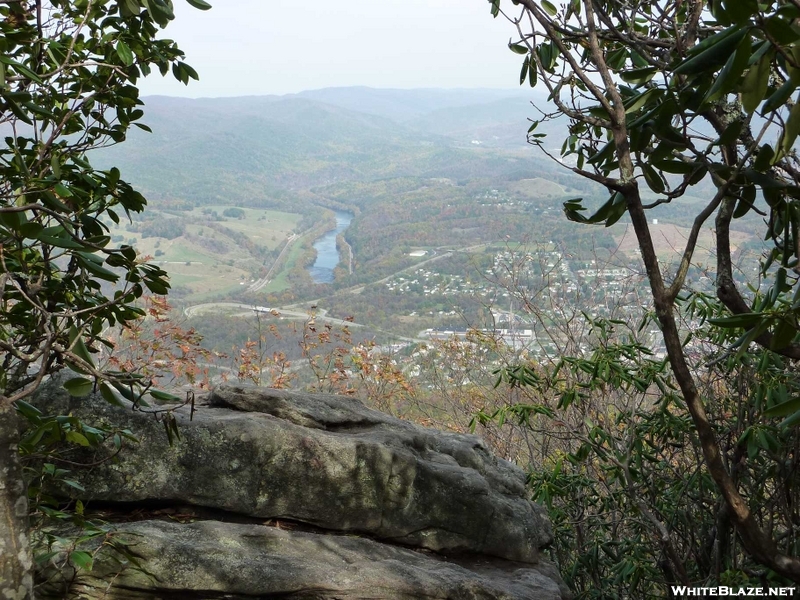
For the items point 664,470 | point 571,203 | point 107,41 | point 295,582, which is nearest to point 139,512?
point 295,582

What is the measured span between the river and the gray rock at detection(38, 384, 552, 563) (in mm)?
26986

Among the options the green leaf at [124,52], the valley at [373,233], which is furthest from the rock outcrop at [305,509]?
→ the valley at [373,233]

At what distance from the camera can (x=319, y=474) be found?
3.87 m

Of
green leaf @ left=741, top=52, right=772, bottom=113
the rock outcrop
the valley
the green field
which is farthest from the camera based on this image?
the green field

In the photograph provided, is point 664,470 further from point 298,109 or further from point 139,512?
point 298,109

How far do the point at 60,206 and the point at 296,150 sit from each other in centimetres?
9273

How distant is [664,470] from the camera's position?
5.09 m

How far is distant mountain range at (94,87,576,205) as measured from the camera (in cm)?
6394

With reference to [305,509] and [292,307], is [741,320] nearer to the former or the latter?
[305,509]

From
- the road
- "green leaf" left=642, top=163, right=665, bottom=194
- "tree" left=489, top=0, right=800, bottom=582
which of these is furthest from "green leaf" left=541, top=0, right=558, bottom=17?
the road

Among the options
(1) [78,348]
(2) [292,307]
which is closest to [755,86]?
(1) [78,348]

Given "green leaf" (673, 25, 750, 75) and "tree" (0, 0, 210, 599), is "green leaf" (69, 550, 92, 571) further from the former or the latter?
"green leaf" (673, 25, 750, 75)

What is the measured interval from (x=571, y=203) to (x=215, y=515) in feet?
8.41

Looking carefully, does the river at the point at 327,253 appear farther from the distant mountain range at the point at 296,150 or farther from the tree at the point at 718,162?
the tree at the point at 718,162
